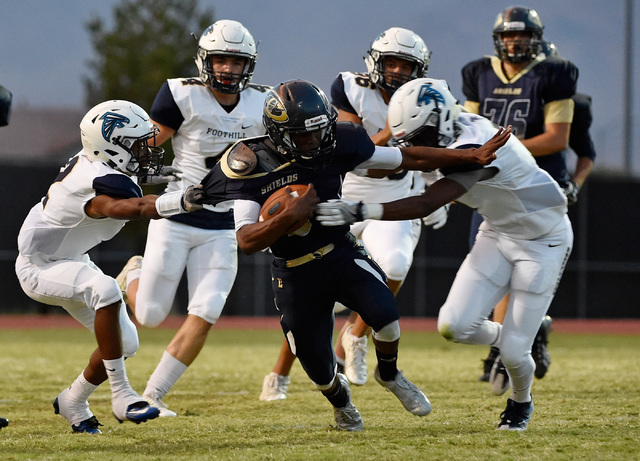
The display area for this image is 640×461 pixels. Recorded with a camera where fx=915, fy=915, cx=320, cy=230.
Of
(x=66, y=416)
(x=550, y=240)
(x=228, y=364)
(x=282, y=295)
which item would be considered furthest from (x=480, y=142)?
(x=228, y=364)

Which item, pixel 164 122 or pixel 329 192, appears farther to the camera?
pixel 164 122

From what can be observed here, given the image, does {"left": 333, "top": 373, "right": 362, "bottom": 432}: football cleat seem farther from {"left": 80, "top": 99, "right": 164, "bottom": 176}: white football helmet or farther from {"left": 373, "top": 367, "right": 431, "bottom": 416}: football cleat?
{"left": 80, "top": 99, "right": 164, "bottom": 176}: white football helmet

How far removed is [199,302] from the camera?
5250 millimetres

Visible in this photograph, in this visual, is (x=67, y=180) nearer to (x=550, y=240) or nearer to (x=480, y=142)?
(x=480, y=142)

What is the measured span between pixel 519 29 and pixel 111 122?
2.95m

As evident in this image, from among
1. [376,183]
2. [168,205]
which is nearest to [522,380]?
[168,205]

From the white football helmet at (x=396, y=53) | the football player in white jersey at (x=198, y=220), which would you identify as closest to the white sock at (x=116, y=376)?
the football player in white jersey at (x=198, y=220)

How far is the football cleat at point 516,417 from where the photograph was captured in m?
4.22

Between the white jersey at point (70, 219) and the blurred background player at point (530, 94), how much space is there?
8.72 ft

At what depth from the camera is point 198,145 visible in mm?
5480

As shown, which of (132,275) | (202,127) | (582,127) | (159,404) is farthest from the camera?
(582,127)

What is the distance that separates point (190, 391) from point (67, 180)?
85.9 inches

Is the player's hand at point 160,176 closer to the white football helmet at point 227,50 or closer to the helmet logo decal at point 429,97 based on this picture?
the white football helmet at point 227,50

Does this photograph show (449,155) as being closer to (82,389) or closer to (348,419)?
(348,419)
